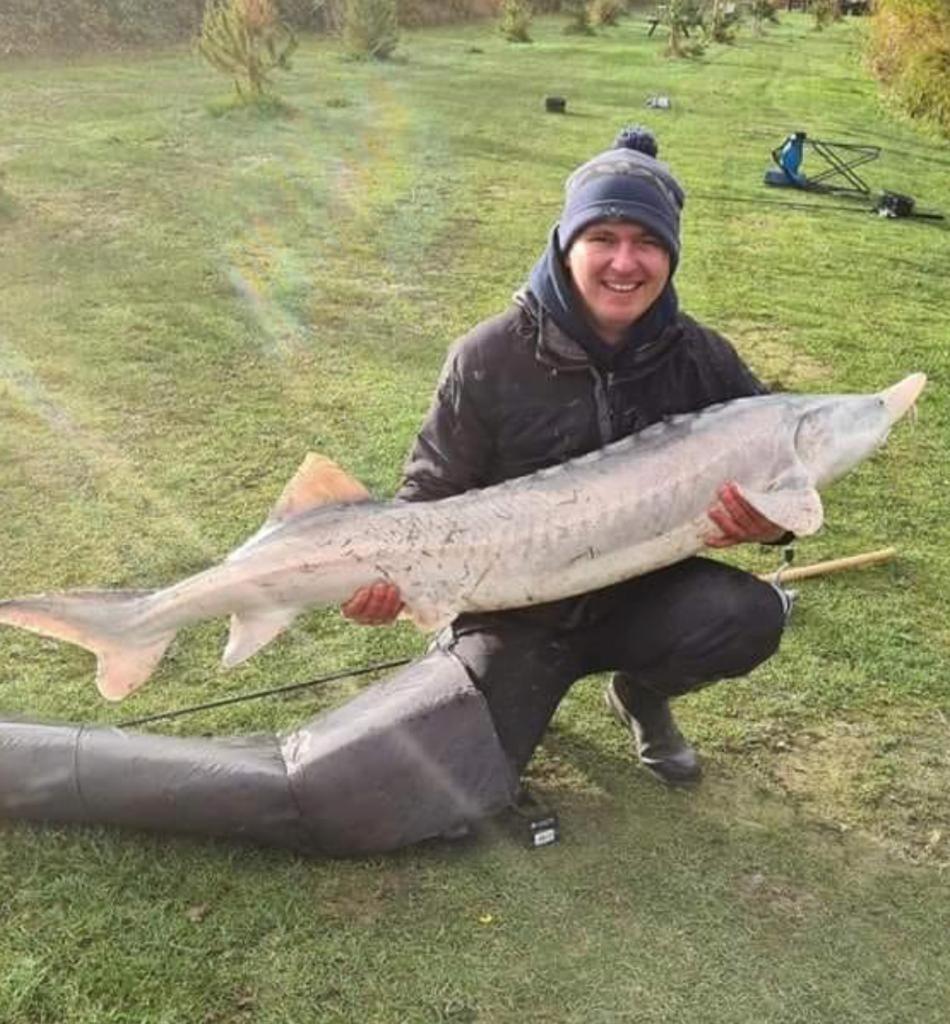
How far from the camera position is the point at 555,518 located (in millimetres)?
3115

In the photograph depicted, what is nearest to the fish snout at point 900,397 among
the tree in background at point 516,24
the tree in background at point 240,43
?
the tree in background at point 240,43

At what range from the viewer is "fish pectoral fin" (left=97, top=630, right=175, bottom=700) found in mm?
2906

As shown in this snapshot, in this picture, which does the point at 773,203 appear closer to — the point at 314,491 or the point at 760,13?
the point at 314,491

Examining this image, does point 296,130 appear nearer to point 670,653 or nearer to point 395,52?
point 395,52

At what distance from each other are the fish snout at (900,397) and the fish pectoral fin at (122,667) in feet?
6.87

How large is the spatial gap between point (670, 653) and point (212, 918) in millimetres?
1393

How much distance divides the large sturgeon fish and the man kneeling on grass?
5.1 inches

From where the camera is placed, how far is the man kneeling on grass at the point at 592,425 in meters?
3.22

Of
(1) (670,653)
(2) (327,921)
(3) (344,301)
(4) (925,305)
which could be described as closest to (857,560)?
(1) (670,653)

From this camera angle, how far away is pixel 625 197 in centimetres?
309

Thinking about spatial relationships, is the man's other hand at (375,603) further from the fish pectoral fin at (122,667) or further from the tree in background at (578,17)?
the tree in background at (578,17)

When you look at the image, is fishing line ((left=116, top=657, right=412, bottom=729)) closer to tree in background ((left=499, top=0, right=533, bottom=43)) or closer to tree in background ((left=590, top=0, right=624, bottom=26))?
tree in background ((left=499, top=0, right=533, bottom=43))

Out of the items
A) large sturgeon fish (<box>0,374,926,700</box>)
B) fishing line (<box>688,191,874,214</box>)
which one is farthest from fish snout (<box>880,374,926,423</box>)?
fishing line (<box>688,191,874,214</box>)

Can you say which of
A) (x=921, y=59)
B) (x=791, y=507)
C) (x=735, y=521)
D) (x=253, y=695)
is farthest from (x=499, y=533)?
(x=921, y=59)
